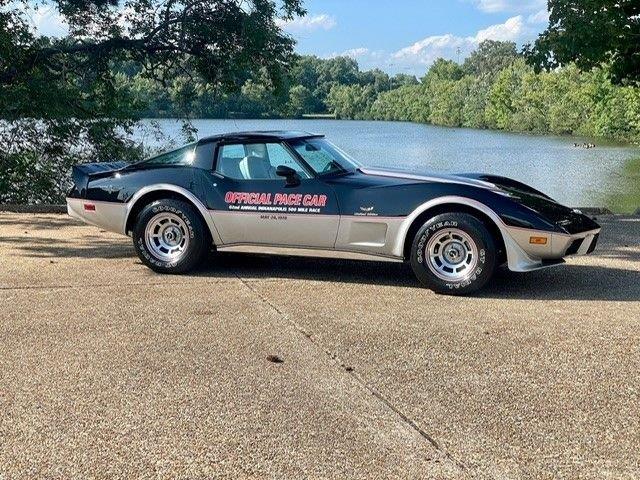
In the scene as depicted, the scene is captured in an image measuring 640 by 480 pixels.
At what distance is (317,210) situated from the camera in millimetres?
6449

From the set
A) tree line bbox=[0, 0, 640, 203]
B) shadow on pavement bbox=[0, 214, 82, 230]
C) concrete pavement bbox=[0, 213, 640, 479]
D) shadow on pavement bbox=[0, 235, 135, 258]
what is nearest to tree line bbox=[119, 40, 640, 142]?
tree line bbox=[0, 0, 640, 203]

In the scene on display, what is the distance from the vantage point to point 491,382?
4070 mm

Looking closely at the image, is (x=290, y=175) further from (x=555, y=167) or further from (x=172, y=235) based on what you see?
(x=555, y=167)

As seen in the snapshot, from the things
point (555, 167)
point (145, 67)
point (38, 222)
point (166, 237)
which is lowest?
point (555, 167)

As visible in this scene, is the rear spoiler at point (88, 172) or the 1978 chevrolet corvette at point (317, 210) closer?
the 1978 chevrolet corvette at point (317, 210)

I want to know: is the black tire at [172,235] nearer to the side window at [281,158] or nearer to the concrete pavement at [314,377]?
the concrete pavement at [314,377]

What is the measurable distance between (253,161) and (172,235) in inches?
42.1

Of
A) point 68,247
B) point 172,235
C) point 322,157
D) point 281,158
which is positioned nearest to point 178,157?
point 172,235

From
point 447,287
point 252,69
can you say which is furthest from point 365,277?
point 252,69

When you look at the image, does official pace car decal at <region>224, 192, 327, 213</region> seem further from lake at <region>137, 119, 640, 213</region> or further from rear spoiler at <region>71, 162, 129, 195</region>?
lake at <region>137, 119, 640, 213</region>

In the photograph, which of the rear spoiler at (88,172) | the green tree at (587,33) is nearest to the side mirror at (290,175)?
the rear spoiler at (88,172)

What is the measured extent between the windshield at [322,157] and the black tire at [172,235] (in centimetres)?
116

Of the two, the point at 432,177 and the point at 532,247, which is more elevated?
the point at 432,177

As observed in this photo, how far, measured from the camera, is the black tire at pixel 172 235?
682 centimetres
